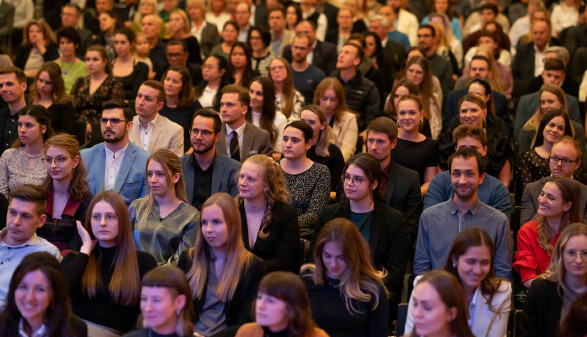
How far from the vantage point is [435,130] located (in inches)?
255

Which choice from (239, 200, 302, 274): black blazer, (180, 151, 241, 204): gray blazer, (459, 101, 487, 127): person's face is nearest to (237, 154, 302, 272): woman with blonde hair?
(239, 200, 302, 274): black blazer

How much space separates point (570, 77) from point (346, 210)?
12.8 feet

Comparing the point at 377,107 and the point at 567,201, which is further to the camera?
the point at 377,107

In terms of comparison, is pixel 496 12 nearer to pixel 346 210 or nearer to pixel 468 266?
pixel 346 210

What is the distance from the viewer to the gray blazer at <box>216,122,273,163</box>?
18.6 feet

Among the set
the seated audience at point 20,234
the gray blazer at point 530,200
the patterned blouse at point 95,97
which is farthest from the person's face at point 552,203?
the patterned blouse at point 95,97

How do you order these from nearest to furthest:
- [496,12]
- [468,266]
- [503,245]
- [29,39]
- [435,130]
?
1. [468,266]
2. [503,245]
3. [435,130]
4. [29,39]
5. [496,12]

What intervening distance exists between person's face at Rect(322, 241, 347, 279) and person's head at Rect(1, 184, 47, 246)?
1432 millimetres

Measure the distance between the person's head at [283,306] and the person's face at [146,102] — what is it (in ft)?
9.49

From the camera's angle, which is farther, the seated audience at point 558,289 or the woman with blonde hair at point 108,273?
the woman with blonde hair at point 108,273

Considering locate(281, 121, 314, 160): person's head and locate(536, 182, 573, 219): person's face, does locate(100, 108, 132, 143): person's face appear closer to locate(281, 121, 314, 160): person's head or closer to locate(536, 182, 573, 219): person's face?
locate(281, 121, 314, 160): person's head

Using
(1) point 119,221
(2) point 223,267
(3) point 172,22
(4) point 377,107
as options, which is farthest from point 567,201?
(3) point 172,22

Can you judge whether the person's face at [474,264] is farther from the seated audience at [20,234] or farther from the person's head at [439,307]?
the seated audience at [20,234]

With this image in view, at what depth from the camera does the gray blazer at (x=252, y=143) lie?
5.67 metres
